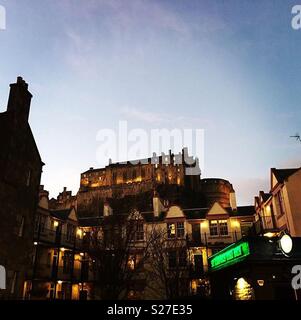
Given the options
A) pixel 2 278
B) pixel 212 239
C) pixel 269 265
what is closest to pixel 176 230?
pixel 212 239

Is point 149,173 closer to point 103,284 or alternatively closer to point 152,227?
point 152,227

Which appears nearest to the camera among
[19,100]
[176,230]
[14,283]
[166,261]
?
[14,283]

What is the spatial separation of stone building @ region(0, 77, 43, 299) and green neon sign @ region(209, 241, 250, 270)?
43.4 feet

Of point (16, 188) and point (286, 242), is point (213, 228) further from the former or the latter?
point (286, 242)

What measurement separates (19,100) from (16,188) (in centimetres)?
667

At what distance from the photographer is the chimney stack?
21234mm

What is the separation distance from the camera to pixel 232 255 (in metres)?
13.4

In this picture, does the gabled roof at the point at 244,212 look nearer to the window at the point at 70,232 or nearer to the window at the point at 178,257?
the window at the point at 178,257

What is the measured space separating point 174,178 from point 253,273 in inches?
3371


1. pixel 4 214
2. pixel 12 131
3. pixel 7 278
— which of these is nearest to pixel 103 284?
pixel 7 278

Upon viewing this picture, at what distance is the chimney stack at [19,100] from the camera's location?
2123cm

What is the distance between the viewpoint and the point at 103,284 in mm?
16391

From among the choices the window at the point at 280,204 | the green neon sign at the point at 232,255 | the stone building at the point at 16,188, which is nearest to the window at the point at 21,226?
the stone building at the point at 16,188
